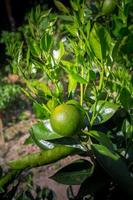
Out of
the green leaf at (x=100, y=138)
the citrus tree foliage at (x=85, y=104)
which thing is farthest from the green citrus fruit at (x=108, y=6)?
the green leaf at (x=100, y=138)

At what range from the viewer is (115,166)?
3.17 feet

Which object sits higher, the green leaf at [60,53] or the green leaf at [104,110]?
the green leaf at [60,53]

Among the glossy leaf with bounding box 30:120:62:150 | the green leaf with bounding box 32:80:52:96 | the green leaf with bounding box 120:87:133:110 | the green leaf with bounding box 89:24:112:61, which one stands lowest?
the glossy leaf with bounding box 30:120:62:150

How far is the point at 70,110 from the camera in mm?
916

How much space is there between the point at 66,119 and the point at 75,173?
23 centimetres

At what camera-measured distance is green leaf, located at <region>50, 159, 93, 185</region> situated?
1.05m

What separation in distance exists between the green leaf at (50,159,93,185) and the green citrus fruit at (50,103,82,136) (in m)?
0.16

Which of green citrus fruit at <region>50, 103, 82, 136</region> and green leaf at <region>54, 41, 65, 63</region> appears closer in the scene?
green citrus fruit at <region>50, 103, 82, 136</region>

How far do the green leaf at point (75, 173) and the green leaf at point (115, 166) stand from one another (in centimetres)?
9

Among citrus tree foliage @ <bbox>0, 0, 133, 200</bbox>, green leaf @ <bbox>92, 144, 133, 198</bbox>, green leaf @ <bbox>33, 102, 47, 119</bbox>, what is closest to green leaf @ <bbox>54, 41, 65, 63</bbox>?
citrus tree foliage @ <bbox>0, 0, 133, 200</bbox>

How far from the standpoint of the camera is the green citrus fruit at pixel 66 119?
907 millimetres

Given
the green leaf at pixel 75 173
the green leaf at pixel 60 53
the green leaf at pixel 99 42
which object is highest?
the green leaf at pixel 99 42

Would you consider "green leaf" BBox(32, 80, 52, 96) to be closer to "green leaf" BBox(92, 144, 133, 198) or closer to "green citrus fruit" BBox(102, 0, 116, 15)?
"green leaf" BBox(92, 144, 133, 198)

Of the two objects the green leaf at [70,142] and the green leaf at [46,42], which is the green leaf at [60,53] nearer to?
the green leaf at [46,42]
